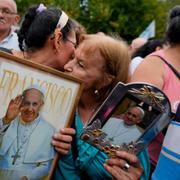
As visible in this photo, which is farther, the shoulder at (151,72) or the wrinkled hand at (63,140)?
the shoulder at (151,72)

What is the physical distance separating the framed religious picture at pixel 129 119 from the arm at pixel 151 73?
751 millimetres

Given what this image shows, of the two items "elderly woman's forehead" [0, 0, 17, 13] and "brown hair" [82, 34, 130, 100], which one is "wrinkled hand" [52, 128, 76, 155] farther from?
"elderly woman's forehead" [0, 0, 17, 13]

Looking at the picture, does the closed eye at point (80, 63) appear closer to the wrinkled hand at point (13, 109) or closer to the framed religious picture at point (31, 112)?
the framed religious picture at point (31, 112)

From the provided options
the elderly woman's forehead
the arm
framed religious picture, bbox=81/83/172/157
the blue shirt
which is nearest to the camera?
framed religious picture, bbox=81/83/172/157

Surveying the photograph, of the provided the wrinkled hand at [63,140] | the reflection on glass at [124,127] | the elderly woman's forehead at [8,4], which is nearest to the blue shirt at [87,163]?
the wrinkled hand at [63,140]

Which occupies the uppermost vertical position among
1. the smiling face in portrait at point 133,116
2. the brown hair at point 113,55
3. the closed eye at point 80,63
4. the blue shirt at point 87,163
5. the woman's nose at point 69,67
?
the brown hair at point 113,55

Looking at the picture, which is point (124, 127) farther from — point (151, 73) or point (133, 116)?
point (151, 73)

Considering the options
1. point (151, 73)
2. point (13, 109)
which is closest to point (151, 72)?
point (151, 73)

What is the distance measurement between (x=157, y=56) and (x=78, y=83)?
0.88 m

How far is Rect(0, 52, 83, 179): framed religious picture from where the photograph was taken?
1.69m

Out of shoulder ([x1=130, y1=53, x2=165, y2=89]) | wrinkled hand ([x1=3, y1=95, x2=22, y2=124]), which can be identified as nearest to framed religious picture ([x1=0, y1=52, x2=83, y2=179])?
wrinkled hand ([x1=3, y1=95, x2=22, y2=124])

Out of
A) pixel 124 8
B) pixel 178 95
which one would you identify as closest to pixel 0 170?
pixel 178 95

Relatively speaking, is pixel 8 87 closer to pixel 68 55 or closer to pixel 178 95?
pixel 68 55

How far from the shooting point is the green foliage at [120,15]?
15.1 m
